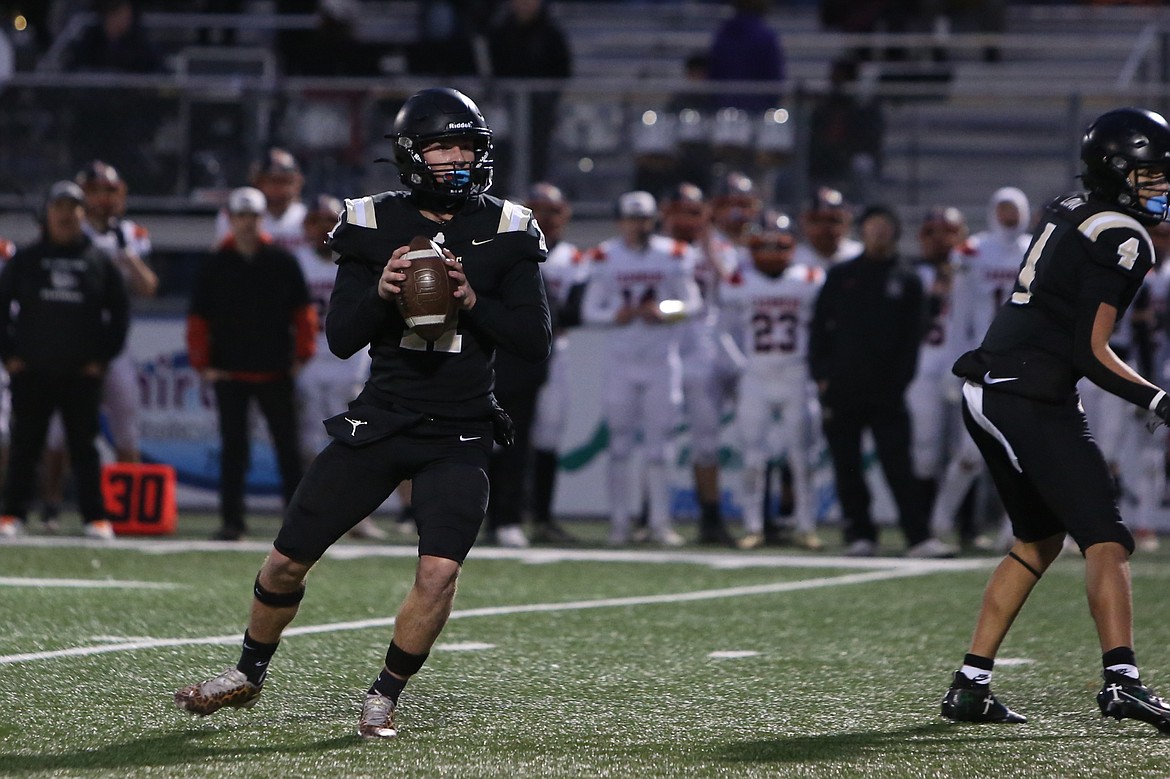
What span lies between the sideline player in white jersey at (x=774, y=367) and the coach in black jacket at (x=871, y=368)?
593 millimetres

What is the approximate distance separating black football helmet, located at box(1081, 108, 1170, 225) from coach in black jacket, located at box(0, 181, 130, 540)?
690 cm

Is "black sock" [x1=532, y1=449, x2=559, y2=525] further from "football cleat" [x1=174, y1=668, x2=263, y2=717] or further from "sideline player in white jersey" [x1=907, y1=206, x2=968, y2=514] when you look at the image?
"football cleat" [x1=174, y1=668, x2=263, y2=717]

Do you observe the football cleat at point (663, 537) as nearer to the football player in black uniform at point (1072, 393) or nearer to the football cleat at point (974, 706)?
the football player in black uniform at point (1072, 393)

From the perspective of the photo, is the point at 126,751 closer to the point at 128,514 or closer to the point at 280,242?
the point at 128,514

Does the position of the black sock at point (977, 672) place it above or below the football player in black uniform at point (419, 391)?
below

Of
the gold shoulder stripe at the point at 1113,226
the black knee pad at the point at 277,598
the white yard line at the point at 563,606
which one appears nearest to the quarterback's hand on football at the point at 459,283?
the black knee pad at the point at 277,598

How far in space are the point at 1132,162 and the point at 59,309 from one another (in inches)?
279

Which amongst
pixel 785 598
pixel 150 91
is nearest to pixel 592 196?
pixel 150 91

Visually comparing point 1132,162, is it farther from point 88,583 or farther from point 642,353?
point 642,353

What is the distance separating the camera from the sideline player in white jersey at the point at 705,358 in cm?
1179

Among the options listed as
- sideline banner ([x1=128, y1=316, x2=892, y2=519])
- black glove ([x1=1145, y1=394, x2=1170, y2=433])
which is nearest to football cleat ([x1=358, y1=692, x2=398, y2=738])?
black glove ([x1=1145, y1=394, x2=1170, y2=433])

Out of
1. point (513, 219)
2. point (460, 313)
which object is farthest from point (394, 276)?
point (513, 219)

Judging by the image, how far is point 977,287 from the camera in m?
11.7

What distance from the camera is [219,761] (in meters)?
4.75
